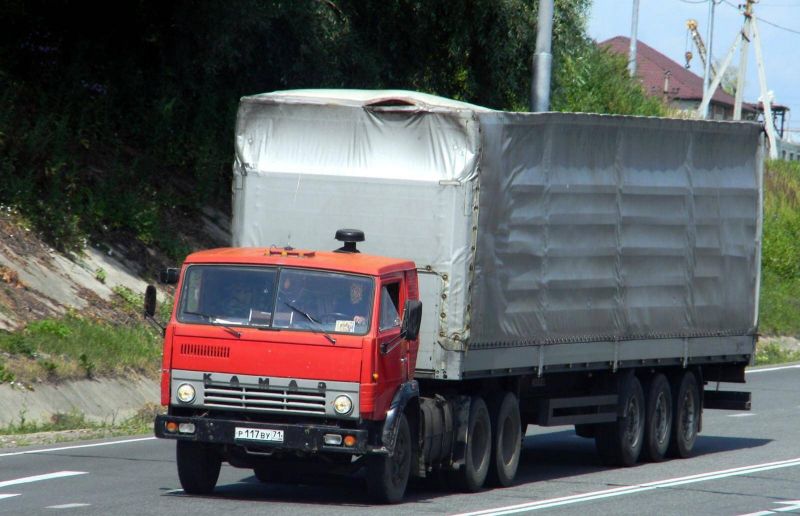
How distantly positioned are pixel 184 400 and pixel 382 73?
1765 centimetres

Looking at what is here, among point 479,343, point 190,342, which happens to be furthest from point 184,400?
point 479,343

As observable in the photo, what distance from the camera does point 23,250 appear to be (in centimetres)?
2200

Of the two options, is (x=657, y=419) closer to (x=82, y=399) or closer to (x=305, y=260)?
(x=305, y=260)

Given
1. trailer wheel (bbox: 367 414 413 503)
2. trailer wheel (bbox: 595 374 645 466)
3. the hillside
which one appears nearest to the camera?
trailer wheel (bbox: 367 414 413 503)

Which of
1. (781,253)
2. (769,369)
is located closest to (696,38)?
(781,253)

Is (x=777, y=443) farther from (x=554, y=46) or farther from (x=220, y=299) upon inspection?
(x=554, y=46)

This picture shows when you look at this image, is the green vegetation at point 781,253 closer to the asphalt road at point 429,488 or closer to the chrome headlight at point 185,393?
the asphalt road at point 429,488

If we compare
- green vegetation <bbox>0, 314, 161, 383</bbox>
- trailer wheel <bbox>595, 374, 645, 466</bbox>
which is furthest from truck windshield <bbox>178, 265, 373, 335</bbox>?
green vegetation <bbox>0, 314, 161, 383</bbox>

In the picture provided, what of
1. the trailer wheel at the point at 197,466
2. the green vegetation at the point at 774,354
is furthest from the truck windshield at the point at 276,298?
the green vegetation at the point at 774,354

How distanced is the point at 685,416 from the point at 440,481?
542cm

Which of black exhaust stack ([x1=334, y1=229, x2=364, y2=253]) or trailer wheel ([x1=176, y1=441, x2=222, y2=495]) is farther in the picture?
black exhaust stack ([x1=334, y1=229, x2=364, y2=253])

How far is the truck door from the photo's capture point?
1177 cm

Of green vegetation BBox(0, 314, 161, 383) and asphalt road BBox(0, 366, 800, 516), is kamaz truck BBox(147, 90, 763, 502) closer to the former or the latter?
asphalt road BBox(0, 366, 800, 516)

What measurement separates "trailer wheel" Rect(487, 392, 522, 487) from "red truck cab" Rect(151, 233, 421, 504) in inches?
75.7
